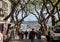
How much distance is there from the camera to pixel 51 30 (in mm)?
19938

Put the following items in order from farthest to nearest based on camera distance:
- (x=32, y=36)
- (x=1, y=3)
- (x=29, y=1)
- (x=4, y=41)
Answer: (x=1, y=3), (x=29, y=1), (x=32, y=36), (x=4, y=41)

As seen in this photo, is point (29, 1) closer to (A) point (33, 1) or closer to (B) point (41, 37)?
(A) point (33, 1)

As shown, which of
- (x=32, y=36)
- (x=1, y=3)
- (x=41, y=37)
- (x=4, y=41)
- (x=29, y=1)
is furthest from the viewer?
(x=1, y=3)

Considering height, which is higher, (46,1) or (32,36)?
(46,1)

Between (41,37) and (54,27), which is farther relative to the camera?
(41,37)

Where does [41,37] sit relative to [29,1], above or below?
below

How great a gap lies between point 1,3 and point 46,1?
16.8 m

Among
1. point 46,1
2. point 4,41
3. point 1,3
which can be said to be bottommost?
point 4,41

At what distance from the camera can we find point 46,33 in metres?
19.8

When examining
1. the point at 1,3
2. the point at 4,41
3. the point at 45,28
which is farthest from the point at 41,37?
the point at 1,3

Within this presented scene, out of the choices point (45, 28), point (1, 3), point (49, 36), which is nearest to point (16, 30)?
point (45, 28)

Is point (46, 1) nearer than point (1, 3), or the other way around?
point (46, 1)

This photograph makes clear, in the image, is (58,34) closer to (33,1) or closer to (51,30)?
(51,30)

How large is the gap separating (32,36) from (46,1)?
3771mm
